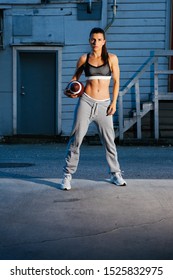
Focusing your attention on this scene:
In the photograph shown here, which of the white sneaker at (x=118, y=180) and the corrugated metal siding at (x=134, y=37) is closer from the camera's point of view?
the white sneaker at (x=118, y=180)

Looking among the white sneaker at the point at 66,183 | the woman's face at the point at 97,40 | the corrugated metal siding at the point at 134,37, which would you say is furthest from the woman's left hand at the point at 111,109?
the corrugated metal siding at the point at 134,37

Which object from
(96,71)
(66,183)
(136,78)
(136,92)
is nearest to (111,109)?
(96,71)

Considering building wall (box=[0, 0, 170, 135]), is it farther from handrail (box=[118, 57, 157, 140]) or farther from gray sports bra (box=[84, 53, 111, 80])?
gray sports bra (box=[84, 53, 111, 80])

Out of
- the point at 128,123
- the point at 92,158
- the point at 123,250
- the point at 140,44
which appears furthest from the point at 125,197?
the point at 140,44

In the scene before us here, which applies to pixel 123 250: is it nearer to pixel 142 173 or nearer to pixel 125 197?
pixel 125 197

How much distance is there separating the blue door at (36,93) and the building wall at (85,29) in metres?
0.59

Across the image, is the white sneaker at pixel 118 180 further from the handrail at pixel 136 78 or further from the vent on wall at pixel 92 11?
the vent on wall at pixel 92 11

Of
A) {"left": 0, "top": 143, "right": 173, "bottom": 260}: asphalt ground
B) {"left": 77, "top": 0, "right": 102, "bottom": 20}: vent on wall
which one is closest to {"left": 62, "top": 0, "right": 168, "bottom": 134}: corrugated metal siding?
{"left": 77, "top": 0, "right": 102, "bottom": 20}: vent on wall

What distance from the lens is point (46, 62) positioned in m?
15.4

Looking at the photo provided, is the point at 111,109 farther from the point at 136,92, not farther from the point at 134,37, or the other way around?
the point at 134,37

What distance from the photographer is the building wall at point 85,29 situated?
14.7m

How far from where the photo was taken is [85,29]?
580 inches

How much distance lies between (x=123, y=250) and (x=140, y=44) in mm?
10948

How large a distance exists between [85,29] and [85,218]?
395 inches
